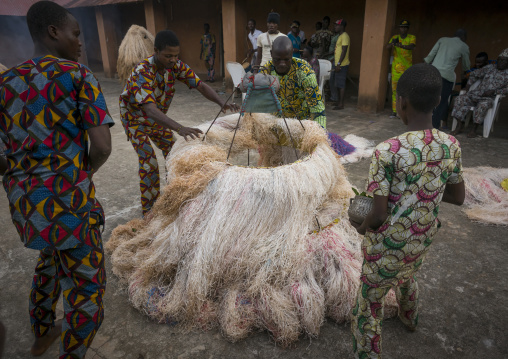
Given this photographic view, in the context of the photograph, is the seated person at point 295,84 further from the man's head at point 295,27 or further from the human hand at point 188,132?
the man's head at point 295,27

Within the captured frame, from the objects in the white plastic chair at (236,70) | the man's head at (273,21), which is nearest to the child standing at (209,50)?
the white plastic chair at (236,70)

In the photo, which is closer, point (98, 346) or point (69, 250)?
point (69, 250)

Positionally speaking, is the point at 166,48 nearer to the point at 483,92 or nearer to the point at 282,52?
the point at 282,52

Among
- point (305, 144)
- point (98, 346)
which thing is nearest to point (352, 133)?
point (305, 144)

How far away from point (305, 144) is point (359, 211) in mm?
1407

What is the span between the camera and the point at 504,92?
5375 millimetres

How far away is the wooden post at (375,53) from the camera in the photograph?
22.0ft

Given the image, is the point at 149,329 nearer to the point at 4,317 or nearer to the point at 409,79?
the point at 4,317

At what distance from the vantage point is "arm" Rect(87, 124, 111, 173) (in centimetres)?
155

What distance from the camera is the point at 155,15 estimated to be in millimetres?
11320

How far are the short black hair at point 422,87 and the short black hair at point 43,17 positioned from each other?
1.51m

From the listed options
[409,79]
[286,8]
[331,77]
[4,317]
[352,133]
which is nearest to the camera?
[409,79]

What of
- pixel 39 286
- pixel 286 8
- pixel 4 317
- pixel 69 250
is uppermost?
pixel 286 8

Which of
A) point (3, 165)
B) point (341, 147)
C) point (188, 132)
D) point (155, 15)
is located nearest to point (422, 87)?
point (188, 132)
